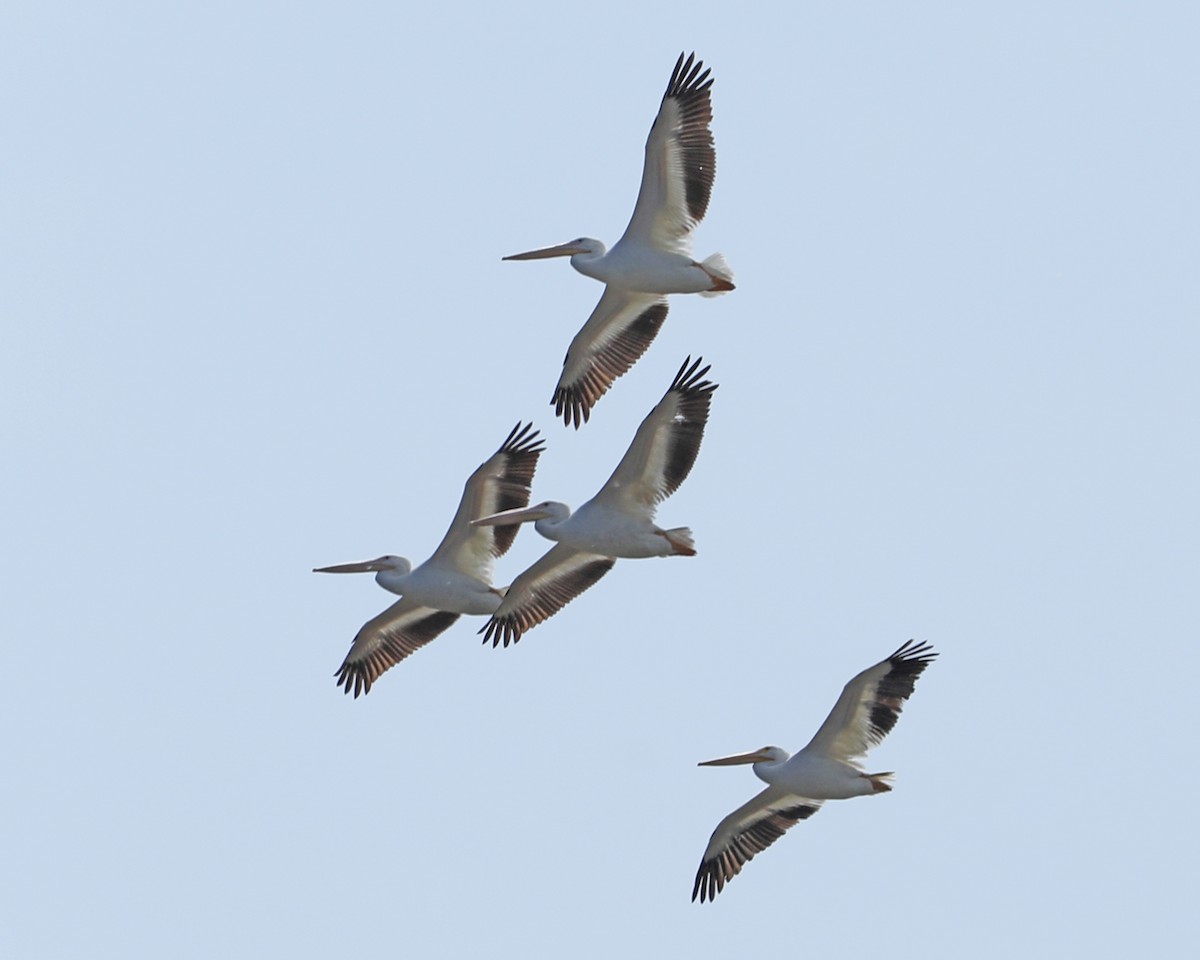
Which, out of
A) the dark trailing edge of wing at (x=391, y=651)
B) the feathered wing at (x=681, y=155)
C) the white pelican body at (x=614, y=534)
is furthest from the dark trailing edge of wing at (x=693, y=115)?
the dark trailing edge of wing at (x=391, y=651)

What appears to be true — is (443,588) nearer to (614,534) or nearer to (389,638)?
(389,638)

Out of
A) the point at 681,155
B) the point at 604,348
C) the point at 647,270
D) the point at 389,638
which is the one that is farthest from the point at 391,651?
the point at 681,155

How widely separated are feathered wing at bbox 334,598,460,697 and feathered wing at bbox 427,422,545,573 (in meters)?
1.02

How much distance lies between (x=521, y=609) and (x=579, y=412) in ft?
5.46

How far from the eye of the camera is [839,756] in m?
21.0

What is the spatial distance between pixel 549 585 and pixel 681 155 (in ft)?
12.2

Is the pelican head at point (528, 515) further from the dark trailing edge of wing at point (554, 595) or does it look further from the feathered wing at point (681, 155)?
the feathered wing at point (681, 155)

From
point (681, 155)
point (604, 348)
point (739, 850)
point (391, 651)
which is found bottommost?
point (739, 850)

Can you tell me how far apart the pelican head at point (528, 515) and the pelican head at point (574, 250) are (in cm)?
210

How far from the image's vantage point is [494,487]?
22.9 metres

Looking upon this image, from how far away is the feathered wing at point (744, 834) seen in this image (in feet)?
72.4

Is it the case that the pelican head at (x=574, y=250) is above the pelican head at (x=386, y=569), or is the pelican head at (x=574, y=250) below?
above

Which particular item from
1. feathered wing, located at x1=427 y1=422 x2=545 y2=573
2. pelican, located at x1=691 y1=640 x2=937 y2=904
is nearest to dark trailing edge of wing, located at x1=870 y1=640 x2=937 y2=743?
pelican, located at x1=691 y1=640 x2=937 y2=904

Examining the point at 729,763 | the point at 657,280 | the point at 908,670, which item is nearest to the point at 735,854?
the point at 729,763
